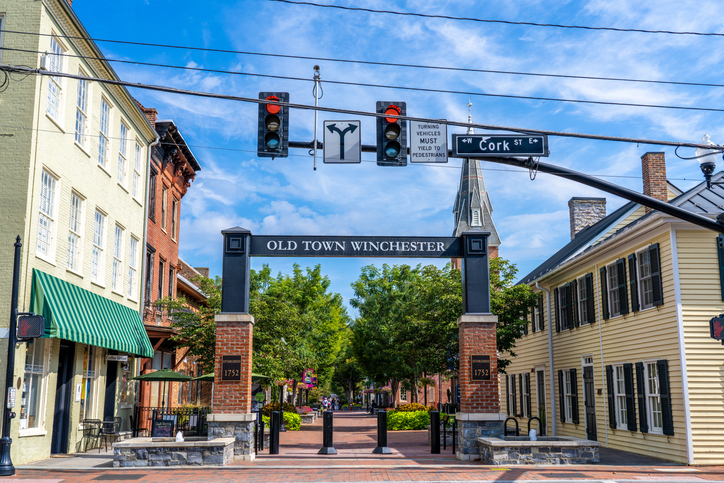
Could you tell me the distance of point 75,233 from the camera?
18.8 meters

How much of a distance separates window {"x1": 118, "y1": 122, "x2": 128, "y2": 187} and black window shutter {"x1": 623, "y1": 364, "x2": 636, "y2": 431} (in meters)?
16.8

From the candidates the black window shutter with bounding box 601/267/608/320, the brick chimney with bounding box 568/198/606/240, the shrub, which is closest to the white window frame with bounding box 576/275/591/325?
the black window shutter with bounding box 601/267/608/320

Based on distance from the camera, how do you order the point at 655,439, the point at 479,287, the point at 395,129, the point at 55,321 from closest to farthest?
the point at 395,129 → the point at 55,321 → the point at 479,287 → the point at 655,439

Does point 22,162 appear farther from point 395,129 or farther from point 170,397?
point 170,397

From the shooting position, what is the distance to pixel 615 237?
20.4 m

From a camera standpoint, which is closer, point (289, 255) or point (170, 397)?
point (289, 255)

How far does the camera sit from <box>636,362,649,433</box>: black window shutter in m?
18.8

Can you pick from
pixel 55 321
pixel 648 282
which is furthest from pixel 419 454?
→ pixel 55 321

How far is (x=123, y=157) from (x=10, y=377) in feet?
35.6

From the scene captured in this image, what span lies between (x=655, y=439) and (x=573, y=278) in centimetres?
801

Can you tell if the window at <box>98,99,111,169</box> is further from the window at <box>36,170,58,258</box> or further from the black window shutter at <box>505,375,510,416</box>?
the black window shutter at <box>505,375,510,416</box>

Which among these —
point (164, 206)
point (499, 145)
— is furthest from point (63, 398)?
point (499, 145)

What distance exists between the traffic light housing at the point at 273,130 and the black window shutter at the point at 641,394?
12.9 meters

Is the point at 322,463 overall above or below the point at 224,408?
below
